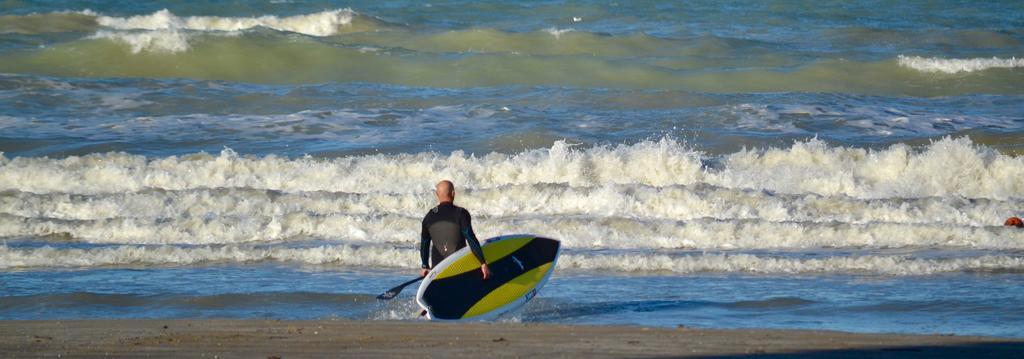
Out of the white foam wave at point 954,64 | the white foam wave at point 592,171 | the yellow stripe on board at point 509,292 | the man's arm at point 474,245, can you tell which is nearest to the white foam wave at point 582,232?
the white foam wave at point 592,171

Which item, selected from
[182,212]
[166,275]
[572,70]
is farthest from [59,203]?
[572,70]

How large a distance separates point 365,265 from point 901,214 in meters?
5.74

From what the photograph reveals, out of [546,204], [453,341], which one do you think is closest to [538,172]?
[546,204]

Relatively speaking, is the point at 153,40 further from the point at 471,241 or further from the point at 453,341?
the point at 453,341

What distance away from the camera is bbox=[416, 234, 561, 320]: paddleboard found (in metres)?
8.79

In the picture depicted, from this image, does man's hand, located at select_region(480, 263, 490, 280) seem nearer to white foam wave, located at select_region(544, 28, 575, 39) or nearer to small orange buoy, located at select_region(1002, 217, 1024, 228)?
small orange buoy, located at select_region(1002, 217, 1024, 228)

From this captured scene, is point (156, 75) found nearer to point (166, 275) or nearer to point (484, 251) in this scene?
point (166, 275)

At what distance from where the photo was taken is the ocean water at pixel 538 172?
9.95 meters

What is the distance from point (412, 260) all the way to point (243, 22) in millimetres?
27721

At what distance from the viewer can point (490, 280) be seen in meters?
9.04

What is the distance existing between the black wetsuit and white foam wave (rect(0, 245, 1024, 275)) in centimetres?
230

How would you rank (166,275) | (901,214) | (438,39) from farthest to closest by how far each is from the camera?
(438,39), (901,214), (166,275)

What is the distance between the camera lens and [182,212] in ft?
47.3

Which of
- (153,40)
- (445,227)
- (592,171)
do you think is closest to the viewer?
(445,227)
